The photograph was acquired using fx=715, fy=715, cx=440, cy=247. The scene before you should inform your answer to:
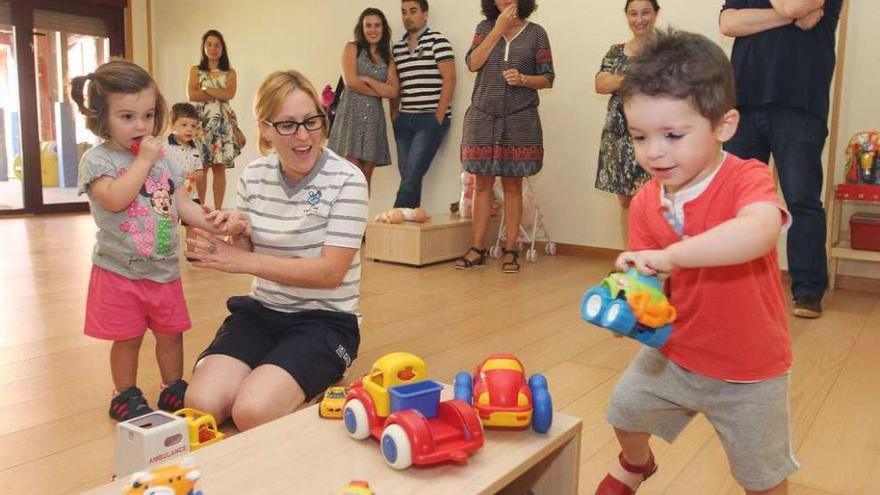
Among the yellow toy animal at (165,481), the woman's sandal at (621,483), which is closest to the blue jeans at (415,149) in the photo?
the woman's sandal at (621,483)

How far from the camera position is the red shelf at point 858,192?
289cm

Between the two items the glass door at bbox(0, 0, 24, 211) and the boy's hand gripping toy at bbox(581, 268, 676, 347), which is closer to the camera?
the boy's hand gripping toy at bbox(581, 268, 676, 347)

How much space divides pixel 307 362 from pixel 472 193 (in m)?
2.57

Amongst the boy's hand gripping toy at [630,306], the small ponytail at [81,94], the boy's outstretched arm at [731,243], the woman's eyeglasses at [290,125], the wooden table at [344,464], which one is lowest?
the wooden table at [344,464]

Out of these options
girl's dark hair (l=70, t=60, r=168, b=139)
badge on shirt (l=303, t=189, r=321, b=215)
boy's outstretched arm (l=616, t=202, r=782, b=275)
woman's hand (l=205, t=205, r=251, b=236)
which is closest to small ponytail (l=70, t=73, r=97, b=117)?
girl's dark hair (l=70, t=60, r=168, b=139)

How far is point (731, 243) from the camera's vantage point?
92cm

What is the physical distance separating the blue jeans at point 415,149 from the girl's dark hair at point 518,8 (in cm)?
80

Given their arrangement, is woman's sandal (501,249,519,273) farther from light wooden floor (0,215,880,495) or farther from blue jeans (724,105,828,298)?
blue jeans (724,105,828,298)

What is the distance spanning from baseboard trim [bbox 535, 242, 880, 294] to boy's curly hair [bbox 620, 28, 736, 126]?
8.44 ft

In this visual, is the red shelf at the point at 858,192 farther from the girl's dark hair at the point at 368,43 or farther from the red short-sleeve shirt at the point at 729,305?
the girl's dark hair at the point at 368,43

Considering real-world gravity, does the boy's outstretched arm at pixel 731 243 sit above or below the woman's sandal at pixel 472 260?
above

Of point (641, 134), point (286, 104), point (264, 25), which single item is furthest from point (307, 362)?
point (264, 25)

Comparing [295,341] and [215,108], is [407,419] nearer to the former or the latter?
[295,341]

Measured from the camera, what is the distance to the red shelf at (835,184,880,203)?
289 centimetres
